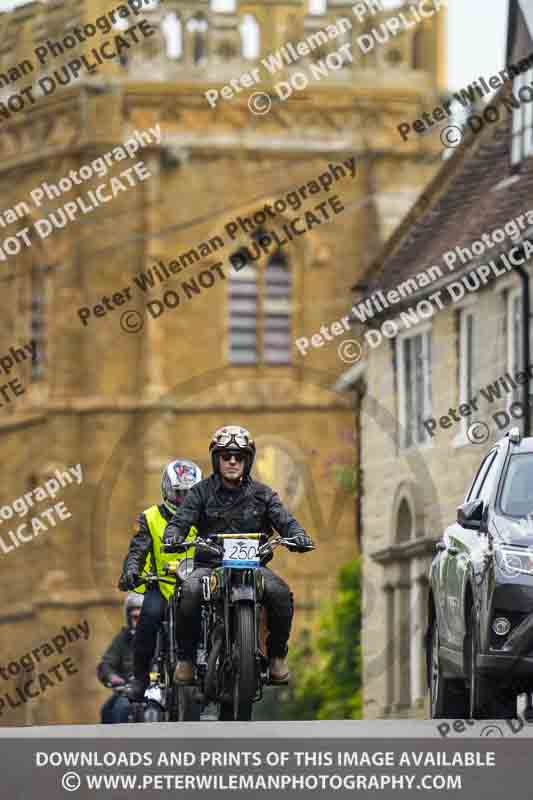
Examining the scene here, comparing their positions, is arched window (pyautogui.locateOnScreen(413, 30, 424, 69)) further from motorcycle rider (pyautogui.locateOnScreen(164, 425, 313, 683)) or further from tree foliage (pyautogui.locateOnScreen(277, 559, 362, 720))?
motorcycle rider (pyautogui.locateOnScreen(164, 425, 313, 683))

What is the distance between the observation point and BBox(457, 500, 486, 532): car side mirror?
663 inches

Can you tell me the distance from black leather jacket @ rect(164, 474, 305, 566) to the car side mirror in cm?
91

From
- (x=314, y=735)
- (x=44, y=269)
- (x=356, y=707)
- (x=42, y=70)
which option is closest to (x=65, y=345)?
(x=44, y=269)

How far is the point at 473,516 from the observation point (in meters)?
16.9

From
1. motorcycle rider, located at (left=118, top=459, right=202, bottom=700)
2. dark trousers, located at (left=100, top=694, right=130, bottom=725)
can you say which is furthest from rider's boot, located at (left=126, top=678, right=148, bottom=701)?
dark trousers, located at (left=100, top=694, right=130, bottom=725)

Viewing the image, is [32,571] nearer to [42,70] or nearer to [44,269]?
[44,269]

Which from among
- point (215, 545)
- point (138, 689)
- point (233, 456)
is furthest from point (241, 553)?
point (138, 689)

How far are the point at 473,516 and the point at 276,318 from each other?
2010 inches

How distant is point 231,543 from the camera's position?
16.8 m

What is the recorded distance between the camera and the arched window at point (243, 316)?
67.6m

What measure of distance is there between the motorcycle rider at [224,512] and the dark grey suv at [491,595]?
3.18 feet

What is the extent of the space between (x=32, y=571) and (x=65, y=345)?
507 centimetres

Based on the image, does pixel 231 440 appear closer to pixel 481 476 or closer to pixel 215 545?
pixel 215 545

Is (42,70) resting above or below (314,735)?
above
